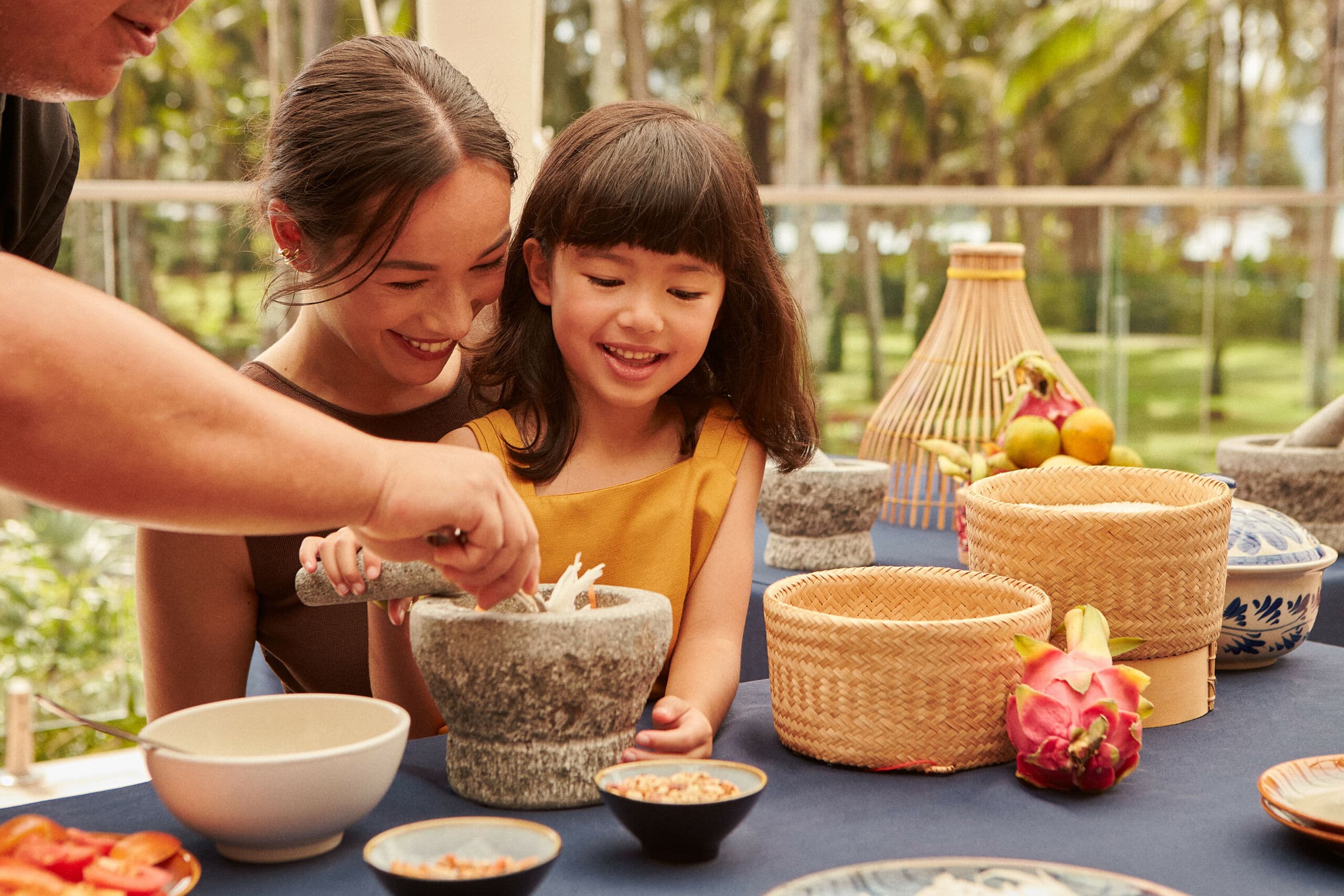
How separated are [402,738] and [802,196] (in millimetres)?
4040

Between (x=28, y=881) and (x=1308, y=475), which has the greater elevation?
(x=1308, y=475)

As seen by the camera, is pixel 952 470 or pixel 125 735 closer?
pixel 125 735

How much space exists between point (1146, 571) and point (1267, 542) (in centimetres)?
35

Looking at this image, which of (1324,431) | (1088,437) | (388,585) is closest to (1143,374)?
(1324,431)

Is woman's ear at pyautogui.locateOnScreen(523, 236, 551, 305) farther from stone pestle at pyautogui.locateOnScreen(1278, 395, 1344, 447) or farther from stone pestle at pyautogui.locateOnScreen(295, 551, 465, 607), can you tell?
stone pestle at pyautogui.locateOnScreen(1278, 395, 1344, 447)

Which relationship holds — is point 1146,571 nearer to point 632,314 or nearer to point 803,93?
point 632,314

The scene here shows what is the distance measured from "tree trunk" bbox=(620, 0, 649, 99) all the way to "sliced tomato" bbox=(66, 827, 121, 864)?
17.3 m

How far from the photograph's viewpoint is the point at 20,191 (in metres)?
1.78

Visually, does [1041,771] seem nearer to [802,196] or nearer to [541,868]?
[541,868]

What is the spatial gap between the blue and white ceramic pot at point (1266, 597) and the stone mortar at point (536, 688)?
0.79m

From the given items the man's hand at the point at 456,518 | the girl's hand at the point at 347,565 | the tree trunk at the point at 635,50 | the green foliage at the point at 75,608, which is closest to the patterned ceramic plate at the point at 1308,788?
the man's hand at the point at 456,518

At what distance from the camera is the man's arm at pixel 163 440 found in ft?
2.66

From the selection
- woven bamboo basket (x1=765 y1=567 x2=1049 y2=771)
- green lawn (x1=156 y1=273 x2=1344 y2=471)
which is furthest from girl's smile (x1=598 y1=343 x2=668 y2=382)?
green lawn (x1=156 y1=273 x2=1344 y2=471)

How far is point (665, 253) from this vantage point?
1.51 m
